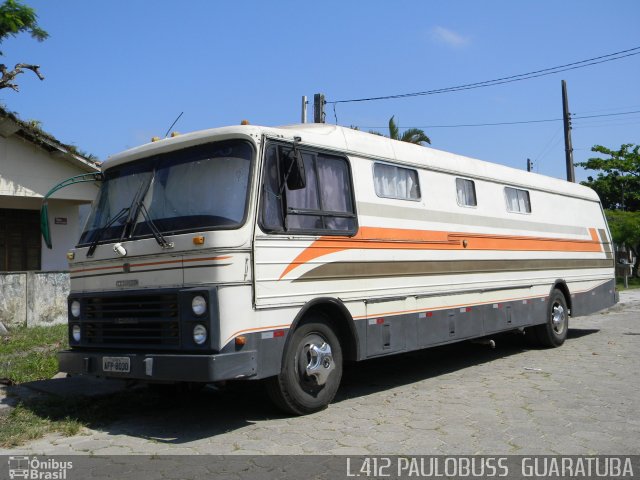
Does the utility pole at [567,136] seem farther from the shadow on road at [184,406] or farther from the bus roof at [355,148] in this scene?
the shadow on road at [184,406]

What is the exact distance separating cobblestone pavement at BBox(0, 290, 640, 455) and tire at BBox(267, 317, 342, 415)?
0.18 m

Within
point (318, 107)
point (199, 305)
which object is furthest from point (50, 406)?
point (318, 107)

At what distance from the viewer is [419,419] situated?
6.45 metres

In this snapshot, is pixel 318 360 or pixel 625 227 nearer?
pixel 318 360

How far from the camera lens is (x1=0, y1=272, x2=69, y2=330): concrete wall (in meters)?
12.6

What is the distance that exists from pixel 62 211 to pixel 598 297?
483 inches

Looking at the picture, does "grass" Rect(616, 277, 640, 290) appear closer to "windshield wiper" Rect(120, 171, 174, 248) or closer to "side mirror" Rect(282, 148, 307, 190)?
"side mirror" Rect(282, 148, 307, 190)

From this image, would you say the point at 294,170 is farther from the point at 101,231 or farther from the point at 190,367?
the point at 101,231

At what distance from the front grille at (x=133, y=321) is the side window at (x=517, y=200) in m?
6.41

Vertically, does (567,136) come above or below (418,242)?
above

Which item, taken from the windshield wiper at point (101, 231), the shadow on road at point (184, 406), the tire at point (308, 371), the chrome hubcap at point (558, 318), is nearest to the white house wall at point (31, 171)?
the shadow on road at point (184, 406)

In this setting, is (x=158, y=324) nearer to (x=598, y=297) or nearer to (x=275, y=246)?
(x=275, y=246)

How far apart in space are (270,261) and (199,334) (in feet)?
3.19

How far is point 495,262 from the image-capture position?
9969 mm
